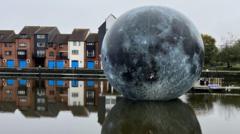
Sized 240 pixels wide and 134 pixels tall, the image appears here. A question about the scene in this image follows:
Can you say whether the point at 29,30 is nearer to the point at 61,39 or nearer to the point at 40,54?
the point at 40,54

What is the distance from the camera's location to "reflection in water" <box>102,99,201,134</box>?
11.3 metres

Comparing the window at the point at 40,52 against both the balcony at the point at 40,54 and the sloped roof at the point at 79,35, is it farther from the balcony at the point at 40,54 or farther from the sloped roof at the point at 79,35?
the sloped roof at the point at 79,35

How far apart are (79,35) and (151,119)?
5444 centimetres

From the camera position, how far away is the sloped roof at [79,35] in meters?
65.1

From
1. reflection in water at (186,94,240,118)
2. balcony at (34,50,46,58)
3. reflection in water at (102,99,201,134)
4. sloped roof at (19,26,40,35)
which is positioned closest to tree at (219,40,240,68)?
balcony at (34,50,46,58)

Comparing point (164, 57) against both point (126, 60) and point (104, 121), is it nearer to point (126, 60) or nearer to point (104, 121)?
point (126, 60)

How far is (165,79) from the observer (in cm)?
1542

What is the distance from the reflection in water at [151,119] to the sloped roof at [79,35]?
49654 millimetres

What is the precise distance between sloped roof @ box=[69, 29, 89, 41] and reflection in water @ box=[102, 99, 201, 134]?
49.7m

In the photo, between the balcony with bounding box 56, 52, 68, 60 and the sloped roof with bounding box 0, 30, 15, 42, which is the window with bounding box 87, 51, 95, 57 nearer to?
the balcony with bounding box 56, 52, 68, 60

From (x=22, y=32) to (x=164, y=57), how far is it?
183 feet

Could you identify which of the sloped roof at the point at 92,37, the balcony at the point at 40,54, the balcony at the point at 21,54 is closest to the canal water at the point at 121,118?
the sloped roof at the point at 92,37

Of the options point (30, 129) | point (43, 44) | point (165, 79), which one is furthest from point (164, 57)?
point (43, 44)

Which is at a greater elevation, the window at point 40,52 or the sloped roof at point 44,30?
the sloped roof at point 44,30
